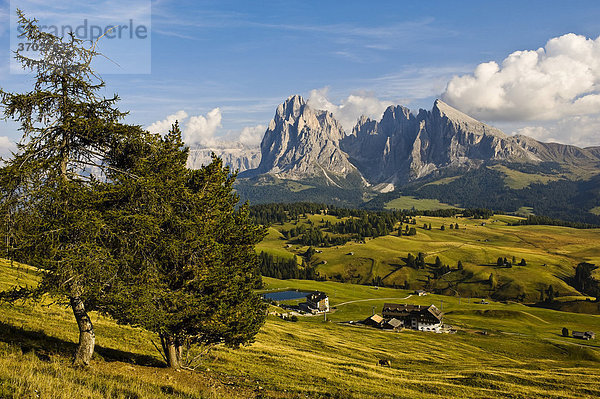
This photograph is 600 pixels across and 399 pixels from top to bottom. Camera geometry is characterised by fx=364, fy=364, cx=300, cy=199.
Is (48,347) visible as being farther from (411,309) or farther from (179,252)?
(411,309)

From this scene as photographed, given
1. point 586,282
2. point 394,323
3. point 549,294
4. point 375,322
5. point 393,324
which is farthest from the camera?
point 586,282

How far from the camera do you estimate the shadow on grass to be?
62.7ft

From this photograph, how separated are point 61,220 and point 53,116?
205 inches

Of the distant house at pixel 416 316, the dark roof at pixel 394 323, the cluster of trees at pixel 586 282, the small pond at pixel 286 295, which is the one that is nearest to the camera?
the dark roof at pixel 394 323

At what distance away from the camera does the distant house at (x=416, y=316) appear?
397 feet

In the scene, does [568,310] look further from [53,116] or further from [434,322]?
[53,116]

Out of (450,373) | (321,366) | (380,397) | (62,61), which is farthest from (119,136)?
(450,373)

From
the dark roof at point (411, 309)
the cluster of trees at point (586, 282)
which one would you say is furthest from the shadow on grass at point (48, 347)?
the cluster of trees at point (586, 282)

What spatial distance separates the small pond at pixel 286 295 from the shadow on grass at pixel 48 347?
133186 millimetres

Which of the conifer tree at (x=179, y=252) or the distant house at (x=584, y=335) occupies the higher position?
the conifer tree at (x=179, y=252)

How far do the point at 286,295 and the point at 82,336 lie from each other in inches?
5885

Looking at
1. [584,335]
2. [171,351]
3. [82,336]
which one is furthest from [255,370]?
[584,335]

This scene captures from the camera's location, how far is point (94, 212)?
15875 millimetres

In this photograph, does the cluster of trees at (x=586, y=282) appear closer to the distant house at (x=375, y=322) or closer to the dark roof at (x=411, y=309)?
the dark roof at (x=411, y=309)
